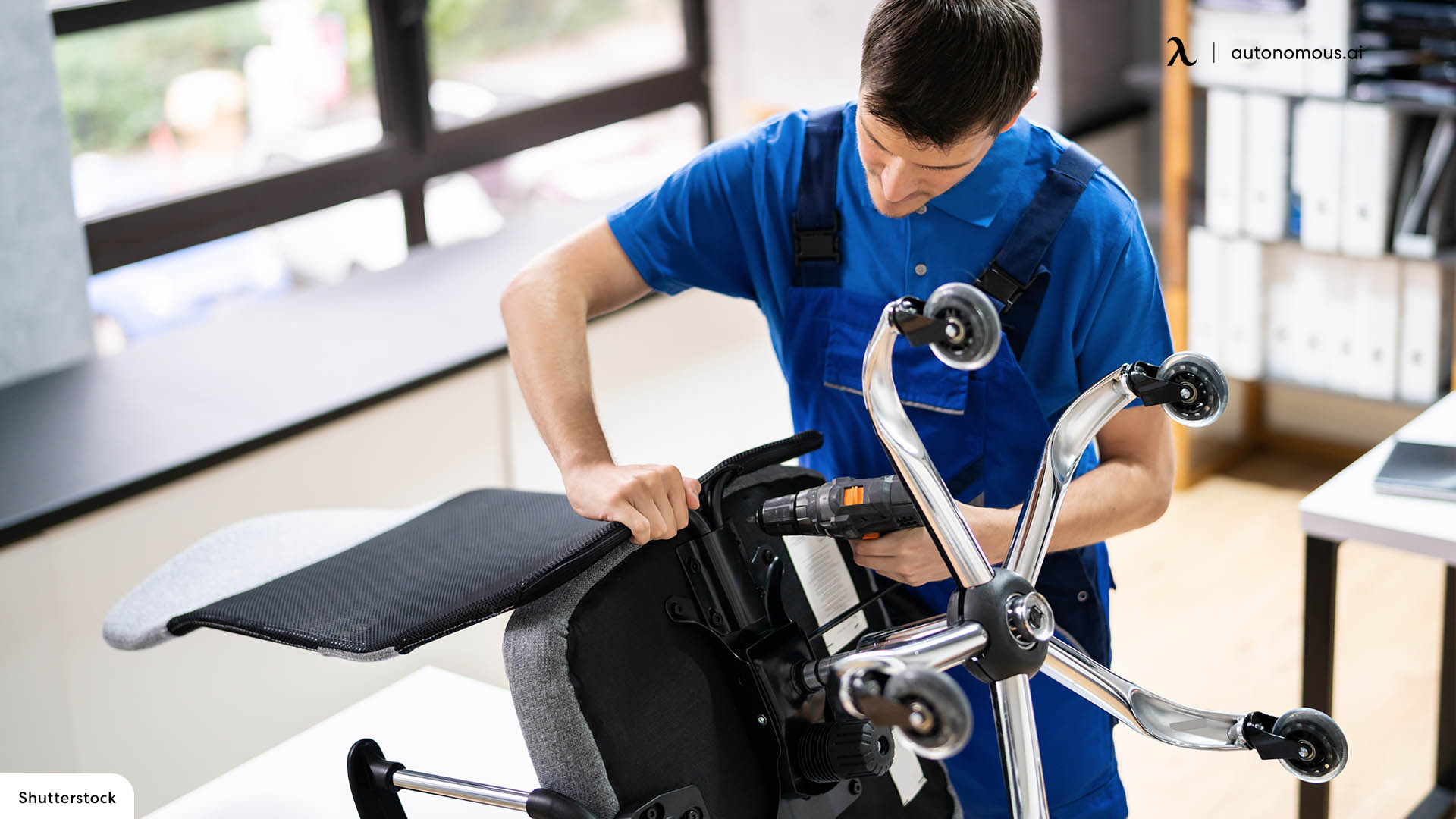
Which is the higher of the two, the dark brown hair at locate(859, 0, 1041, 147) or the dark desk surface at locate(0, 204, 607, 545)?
the dark brown hair at locate(859, 0, 1041, 147)

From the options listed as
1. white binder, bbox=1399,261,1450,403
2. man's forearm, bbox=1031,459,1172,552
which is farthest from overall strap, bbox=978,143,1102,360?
white binder, bbox=1399,261,1450,403

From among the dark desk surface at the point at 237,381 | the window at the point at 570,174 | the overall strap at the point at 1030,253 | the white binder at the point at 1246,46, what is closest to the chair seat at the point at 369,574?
the overall strap at the point at 1030,253

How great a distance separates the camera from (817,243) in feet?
4.87

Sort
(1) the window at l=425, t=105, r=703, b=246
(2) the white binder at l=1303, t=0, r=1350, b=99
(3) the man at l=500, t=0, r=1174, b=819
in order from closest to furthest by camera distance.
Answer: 1. (3) the man at l=500, t=0, r=1174, b=819
2. (2) the white binder at l=1303, t=0, r=1350, b=99
3. (1) the window at l=425, t=105, r=703, b=246

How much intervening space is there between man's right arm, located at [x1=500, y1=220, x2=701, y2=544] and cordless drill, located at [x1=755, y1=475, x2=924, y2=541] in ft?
0.34

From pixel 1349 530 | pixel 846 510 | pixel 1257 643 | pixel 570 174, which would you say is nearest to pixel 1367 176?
pixel 1257 643

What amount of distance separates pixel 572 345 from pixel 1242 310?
2.41 m

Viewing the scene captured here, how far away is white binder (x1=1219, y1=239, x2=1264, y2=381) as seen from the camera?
3404mm

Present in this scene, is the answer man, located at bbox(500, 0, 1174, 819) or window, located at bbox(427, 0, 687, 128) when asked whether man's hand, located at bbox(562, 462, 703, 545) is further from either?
window, located at bbox(427, 0, 687, 128)

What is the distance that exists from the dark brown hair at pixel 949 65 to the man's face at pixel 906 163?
1 centimetres

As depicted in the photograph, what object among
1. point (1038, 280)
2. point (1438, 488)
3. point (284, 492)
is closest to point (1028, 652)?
point (1038, 280)

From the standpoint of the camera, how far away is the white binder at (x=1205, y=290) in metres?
3.45

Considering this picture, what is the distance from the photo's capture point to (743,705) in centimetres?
119

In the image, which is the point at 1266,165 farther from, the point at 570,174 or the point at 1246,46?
the point at 570,174
